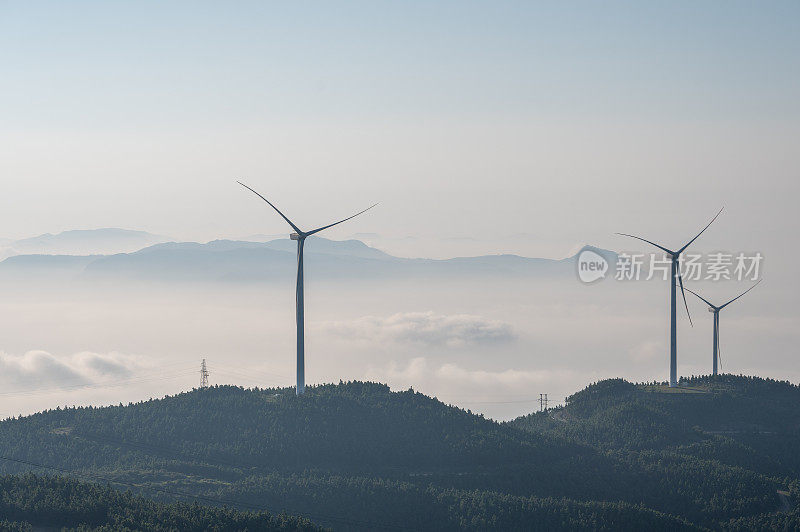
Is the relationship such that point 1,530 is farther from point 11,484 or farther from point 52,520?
point 11,484

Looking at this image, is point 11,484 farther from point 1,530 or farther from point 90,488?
point 1,530

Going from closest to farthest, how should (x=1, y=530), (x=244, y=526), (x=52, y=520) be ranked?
1. (x=1, y=530)
2. (x=52, y=520)
3. (x=244, y=526)

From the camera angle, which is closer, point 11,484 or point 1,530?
point 1,530

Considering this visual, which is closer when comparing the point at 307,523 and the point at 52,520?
the point at 52,520

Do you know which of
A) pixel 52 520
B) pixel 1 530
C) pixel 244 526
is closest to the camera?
pixel 1 530

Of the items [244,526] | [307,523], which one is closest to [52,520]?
[244,526]

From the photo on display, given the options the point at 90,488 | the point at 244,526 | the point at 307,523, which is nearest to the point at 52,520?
the point at 90,488

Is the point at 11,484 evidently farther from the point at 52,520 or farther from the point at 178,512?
the point at 178,512

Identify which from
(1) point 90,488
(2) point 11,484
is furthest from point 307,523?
(2) point 11,484
